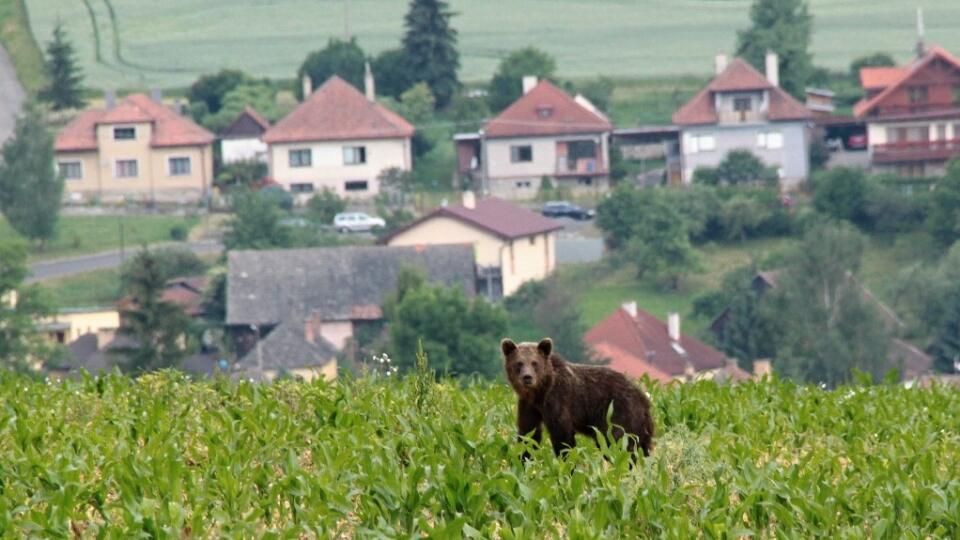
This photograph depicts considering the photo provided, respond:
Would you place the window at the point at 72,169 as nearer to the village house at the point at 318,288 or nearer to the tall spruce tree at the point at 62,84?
the tall spruce tree at the point at 62,84

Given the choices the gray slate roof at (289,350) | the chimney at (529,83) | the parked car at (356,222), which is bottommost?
the gray slate roof at (289,350)

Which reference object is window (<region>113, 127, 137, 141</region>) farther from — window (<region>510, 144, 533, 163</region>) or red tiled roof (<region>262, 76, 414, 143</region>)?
window (<region>510, 144, 533, 163</region>)

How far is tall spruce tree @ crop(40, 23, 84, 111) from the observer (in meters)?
160

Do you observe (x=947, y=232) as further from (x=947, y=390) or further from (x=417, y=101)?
(x=947, y=390)

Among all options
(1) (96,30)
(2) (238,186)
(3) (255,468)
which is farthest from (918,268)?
(3) (255,468)

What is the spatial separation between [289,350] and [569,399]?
313ft

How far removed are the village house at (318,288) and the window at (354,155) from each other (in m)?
27.8

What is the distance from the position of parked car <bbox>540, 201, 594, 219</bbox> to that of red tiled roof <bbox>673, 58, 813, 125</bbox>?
9770 mm

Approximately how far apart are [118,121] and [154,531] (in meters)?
138

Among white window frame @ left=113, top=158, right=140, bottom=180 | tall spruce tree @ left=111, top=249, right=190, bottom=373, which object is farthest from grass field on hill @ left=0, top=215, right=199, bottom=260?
tall spruce tree @ left=111, top=249, right=190, bottom=373

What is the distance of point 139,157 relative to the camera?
145125mm

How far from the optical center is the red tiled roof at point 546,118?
14175cm

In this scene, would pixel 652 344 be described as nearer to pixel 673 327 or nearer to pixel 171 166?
pixel 673 327

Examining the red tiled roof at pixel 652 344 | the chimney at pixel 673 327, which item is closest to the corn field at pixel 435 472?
the red tiled roof at pixel 652 344
